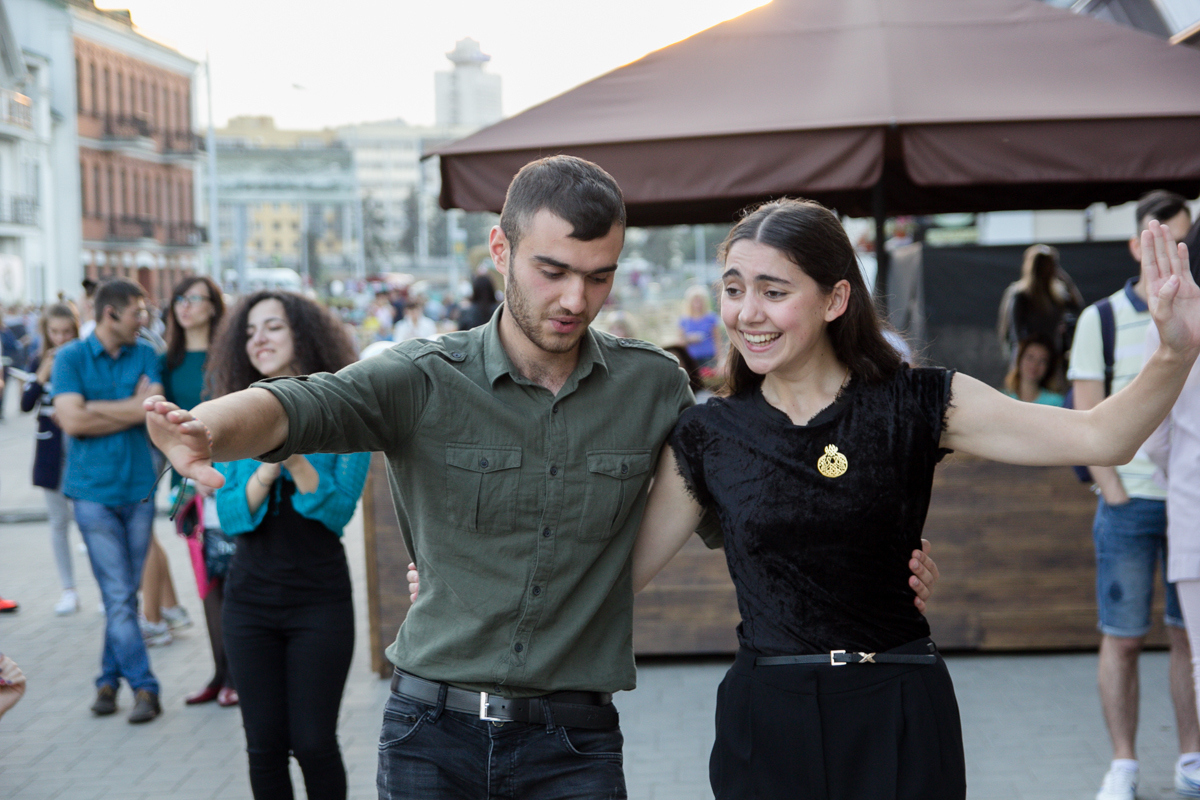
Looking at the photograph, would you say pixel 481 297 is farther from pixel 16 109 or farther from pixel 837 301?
pixel 16 109

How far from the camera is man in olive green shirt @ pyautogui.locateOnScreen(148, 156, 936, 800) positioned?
234cm

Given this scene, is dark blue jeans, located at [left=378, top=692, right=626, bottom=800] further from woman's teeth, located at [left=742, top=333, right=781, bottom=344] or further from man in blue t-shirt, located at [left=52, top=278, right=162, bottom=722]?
man in blue t-shirt, located at [left=52, top=278, right=162, bottom=722]

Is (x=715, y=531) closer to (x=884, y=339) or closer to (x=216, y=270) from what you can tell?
(x=884, y=339)

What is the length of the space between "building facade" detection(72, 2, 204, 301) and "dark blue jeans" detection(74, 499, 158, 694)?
4330 cm

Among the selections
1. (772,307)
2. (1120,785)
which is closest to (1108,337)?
(1120,785)

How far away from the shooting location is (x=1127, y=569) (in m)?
4.30

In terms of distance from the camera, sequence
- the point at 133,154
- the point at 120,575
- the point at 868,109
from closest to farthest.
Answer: the point at 868,109 < the point at 120,575 < the point at 133,154

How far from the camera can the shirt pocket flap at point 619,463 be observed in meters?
2.41

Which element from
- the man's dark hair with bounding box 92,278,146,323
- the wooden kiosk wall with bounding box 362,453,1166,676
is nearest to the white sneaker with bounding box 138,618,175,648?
the wooden kiosk wall with bounding box 362,453,1166,676

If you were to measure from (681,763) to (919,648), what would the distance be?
2.82 m

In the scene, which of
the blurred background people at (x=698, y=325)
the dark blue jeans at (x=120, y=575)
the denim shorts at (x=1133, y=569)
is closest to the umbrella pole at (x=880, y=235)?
the denim shorts at (x=1133, y=569)

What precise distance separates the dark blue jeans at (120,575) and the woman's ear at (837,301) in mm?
4411

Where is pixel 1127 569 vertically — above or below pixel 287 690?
above

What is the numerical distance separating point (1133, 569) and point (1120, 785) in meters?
0.79
